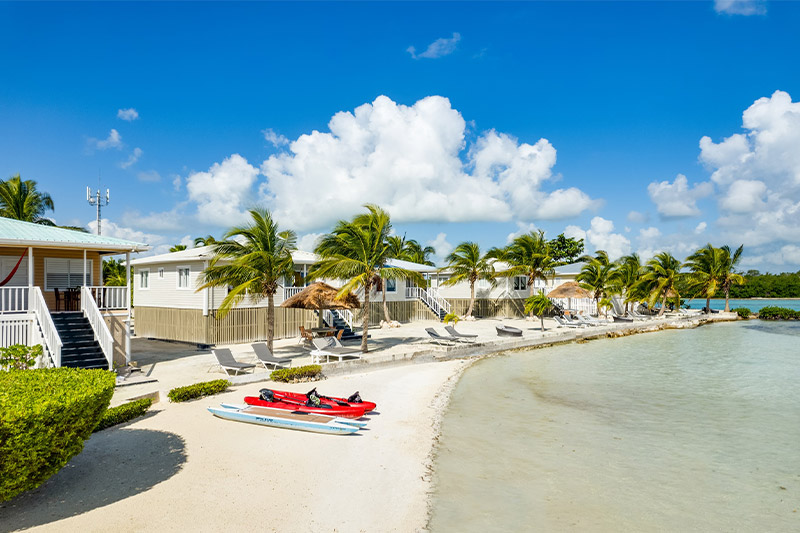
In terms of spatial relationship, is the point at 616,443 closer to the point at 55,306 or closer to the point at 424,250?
the point at 55,306

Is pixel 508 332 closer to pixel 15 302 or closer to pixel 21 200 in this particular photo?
pixel 15 302

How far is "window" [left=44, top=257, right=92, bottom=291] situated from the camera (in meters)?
17.7

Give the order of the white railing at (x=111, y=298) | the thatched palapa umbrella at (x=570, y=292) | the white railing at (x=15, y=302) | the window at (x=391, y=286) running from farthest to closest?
1. the thatched palapa umbrella at (x=570, y=292)
2. the window at (x=391, y=286)
3. the white railing at (x=111, y=298)
4. the white railing at (x=15, y=302)

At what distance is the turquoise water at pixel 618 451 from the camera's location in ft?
22.5

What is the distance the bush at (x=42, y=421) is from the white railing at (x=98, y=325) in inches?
327

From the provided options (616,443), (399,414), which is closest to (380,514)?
(399,414)

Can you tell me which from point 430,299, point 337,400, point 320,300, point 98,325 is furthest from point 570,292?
point 98,325

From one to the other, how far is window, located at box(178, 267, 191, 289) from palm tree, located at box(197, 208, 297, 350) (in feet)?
17.8

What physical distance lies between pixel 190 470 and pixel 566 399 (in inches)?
408

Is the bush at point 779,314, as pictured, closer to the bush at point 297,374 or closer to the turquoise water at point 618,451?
the turquoise water at point 618,451

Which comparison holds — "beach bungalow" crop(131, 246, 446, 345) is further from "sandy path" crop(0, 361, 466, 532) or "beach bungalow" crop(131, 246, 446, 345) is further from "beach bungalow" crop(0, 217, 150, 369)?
"sandy path" crop(0, 361, 466, 532)

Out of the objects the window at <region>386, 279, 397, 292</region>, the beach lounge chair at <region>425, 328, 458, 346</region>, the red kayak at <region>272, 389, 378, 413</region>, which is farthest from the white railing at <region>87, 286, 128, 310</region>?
the window at <region>386, 279, 397, 292</region>

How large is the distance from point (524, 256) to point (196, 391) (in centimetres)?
2862

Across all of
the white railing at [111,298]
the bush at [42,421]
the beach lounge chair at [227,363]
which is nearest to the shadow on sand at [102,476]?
the bush at [42,421]
